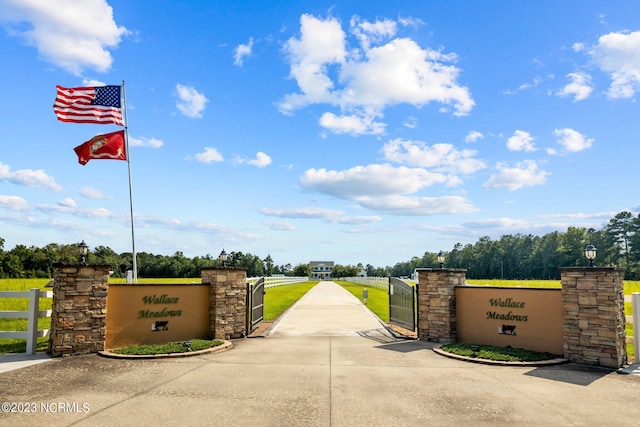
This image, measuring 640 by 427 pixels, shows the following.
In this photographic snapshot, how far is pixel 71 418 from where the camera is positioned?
18.2 ft

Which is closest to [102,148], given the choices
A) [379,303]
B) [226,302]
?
[226,302]

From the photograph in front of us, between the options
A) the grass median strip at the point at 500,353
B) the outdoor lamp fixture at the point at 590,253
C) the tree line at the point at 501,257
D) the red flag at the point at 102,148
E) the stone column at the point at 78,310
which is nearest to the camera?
the outdoor lamp fixture at the point at 590,253

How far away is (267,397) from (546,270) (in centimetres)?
12146

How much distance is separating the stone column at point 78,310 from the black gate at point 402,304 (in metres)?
9.03

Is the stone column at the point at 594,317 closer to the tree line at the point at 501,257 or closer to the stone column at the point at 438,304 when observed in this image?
the stone column at the point at 438,304

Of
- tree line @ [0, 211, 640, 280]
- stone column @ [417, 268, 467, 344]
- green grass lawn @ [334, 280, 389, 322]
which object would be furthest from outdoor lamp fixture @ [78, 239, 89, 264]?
tree line @ [0, 211, 640, 280]

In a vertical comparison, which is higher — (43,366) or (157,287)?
(157,287)

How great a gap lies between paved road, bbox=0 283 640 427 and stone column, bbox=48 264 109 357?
1.47 feet

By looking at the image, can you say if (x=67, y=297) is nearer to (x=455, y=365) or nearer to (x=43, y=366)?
(x=43, y=366)

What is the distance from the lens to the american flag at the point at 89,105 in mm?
14688

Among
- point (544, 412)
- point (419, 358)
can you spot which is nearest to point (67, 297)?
point (419, 358)

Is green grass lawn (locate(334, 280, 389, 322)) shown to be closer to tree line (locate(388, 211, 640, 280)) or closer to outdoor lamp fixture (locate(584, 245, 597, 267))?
outdoor lamp fixture (locate(584, 245, 597, 267))

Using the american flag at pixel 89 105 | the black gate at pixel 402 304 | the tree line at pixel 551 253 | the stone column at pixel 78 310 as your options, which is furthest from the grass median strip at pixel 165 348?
the tree line at pixel 551 253

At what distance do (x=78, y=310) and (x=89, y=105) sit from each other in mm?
8719
